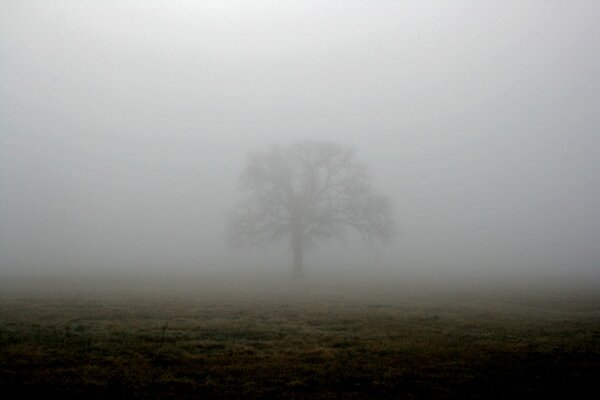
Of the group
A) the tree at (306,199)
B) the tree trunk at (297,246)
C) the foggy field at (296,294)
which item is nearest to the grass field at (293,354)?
the foggy field at (296,294)

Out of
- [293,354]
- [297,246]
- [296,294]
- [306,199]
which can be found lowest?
[296,294]

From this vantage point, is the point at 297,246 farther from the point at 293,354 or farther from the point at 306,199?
the point at 293,354

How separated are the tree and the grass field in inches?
1006

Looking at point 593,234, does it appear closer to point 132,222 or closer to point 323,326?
point 323,326

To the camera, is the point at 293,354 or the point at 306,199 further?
the point at 306,199

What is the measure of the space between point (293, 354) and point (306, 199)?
1336 inches

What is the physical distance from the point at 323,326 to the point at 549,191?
6604 inches

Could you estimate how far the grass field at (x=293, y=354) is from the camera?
7184 millimetres

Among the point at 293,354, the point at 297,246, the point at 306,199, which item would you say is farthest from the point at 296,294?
the point at 293,354

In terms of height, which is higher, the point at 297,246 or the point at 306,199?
the point at 306,199

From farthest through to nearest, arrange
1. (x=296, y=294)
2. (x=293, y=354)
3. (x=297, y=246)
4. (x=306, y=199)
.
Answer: (x=306, y=199) → (x=297, y=246) → (x=296, y=294) → (x=293, y=354)

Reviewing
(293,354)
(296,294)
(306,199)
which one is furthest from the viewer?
(306,199)

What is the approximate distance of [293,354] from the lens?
963 centimetres

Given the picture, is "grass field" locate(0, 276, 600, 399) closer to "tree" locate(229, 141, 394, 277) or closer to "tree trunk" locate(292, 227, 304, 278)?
"tree trunk" locate(292, 227, 304, 278)
